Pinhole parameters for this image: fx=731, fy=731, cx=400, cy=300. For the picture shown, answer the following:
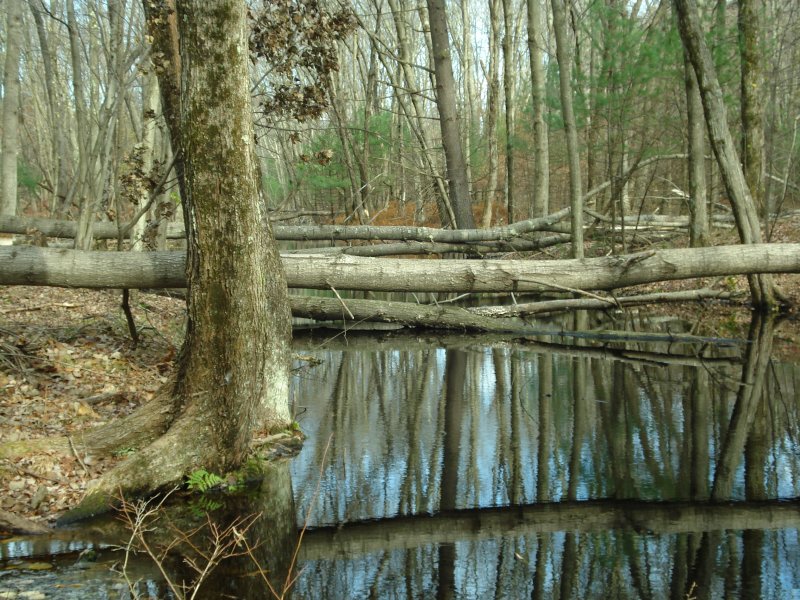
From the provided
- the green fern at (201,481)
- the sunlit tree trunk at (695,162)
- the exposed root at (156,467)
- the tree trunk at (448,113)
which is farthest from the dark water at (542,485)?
the tree trunk at (448,113)

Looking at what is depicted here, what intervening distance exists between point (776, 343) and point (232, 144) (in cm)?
821

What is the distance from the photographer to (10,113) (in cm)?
1579

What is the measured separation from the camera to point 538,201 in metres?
18.8

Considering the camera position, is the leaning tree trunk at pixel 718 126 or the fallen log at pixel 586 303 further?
the fallen log at pixel 586 303

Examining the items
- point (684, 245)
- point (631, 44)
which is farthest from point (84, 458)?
point (684, 245)

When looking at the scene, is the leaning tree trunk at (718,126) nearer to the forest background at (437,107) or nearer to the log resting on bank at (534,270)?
the log resting on bank at (534,270)

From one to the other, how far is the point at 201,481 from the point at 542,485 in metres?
2.52

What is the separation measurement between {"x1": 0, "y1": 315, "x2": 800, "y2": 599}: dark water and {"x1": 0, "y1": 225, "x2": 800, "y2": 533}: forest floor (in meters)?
1.36

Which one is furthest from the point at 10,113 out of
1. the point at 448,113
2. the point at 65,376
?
the point at 65,376

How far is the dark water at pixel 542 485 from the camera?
402 centimetres

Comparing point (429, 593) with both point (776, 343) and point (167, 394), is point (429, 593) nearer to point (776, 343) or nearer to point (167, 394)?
point (167, 394)

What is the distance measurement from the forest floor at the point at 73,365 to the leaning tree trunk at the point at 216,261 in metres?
0.60

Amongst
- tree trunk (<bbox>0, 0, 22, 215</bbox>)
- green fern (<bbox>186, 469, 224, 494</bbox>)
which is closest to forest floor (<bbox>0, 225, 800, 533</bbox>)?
green fern (<bbox>186, 469, 224, 494</bbox>)

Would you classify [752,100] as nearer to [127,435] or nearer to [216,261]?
[216,261]
